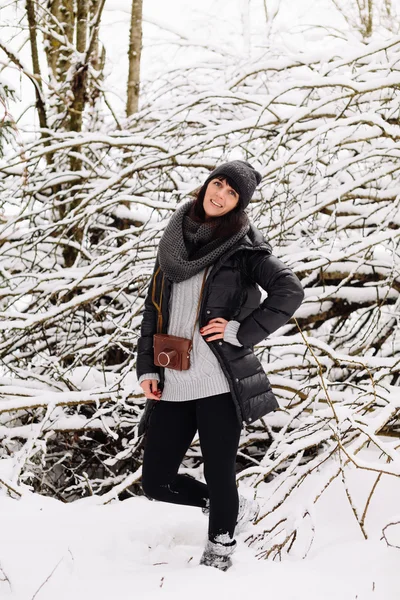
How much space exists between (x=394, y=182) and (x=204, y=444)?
2.65 meters

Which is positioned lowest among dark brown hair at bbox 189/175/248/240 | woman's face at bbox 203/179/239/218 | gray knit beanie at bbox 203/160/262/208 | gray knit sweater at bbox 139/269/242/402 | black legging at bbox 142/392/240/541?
black legging at bbox 142/392/240/541

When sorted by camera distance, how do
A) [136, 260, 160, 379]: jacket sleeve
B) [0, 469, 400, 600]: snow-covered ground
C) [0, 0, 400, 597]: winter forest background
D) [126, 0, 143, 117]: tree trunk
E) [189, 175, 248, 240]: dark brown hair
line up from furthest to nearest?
[126, 0, 143, 117]: tree trunk
[0, 0, 400, 597]: winter forest background
[136, 260, 160, 379]: jacket sleeve
[189, 175, 248, 240]: dark brown hair
[0, 469, 400, 600]: snow-covered ground

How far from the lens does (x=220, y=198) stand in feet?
7.39

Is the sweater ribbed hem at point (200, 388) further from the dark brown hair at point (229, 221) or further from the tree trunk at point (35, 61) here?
the tree trunk at point (35, 61)

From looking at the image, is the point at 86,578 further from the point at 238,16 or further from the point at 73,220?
the point at 238,16

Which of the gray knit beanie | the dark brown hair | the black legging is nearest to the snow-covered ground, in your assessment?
the black legging

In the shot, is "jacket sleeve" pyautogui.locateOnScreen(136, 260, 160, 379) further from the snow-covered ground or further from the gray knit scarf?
the snow-covered ground

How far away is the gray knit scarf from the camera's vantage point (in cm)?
220

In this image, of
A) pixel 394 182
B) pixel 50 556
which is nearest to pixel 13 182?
pixel 394 182

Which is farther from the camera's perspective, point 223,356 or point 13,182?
point 13,182

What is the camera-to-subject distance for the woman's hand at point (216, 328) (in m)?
2.16

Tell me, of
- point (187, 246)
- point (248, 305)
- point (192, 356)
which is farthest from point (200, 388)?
point (187, 246)

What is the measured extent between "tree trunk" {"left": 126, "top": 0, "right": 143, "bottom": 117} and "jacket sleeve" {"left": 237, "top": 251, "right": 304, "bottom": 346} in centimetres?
429

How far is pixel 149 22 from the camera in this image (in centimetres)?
668
